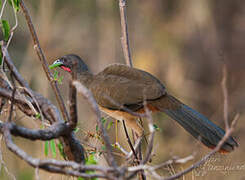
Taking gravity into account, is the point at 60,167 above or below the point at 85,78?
above

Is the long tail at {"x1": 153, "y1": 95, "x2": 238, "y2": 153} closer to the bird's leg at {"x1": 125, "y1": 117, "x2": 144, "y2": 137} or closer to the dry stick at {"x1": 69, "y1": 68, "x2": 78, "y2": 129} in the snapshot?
the bird's leg at {"x1": 125, "y1": 117, "x2": 144, "y2": 137}

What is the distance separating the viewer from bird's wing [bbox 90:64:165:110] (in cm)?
294

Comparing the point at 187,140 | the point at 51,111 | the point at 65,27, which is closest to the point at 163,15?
the point at 187,140

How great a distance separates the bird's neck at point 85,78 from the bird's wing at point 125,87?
0.14m

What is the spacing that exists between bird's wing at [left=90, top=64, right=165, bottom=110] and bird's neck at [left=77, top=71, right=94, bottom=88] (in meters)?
0.14

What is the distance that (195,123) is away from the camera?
9.03ft

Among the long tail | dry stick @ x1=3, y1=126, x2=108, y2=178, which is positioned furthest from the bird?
dry stick @ x1=3, y1=126, x2=108, y2=178

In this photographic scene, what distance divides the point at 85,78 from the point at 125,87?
0.56 meters

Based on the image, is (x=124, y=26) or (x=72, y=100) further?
(x=124, y=26)

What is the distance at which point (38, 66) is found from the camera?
8.00 meters

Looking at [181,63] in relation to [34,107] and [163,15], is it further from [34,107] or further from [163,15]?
[34,107]

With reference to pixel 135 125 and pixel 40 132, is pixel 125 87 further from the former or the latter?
pixel 40 132

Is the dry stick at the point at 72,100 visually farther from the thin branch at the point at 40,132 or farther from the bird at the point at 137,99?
the bird at the point at 137,99

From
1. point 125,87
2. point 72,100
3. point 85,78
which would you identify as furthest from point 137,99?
point 72,100
